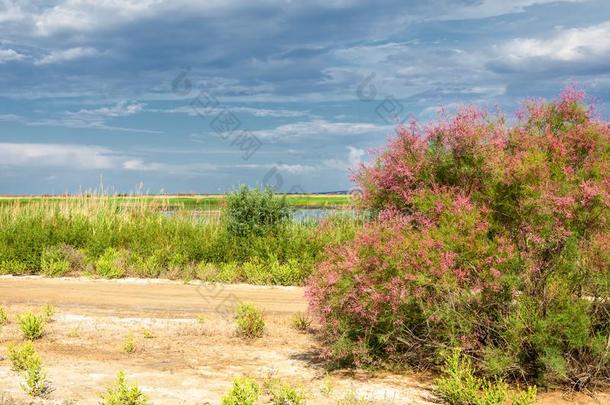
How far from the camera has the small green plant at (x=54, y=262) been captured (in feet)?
58.9

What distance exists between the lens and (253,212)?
2034 cm

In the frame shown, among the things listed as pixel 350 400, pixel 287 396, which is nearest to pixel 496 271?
pixel 350 400


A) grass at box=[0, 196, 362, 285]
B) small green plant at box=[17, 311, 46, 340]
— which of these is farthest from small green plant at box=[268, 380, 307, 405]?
grass at box=[0, 196, 362, 285]

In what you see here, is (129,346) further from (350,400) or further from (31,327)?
(350,400)

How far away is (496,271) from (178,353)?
174 inches

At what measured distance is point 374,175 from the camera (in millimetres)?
8961

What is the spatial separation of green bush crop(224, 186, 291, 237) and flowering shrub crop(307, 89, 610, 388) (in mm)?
12025

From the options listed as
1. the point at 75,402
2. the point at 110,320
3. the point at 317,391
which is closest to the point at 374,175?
the point at 317,391

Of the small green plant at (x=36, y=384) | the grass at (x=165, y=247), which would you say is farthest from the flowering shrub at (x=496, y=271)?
the grass at (x=165, y=247)

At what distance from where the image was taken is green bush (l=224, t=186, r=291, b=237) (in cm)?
2013

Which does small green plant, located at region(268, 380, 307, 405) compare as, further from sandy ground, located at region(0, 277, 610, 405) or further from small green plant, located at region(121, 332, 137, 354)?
small green plant, located at region(121, 332, 137, 354)

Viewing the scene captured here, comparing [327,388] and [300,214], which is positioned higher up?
[300,214]

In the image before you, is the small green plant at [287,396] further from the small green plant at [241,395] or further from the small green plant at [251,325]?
the small green plant at [251,325]

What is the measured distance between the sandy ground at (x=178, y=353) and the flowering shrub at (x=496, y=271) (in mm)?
522
